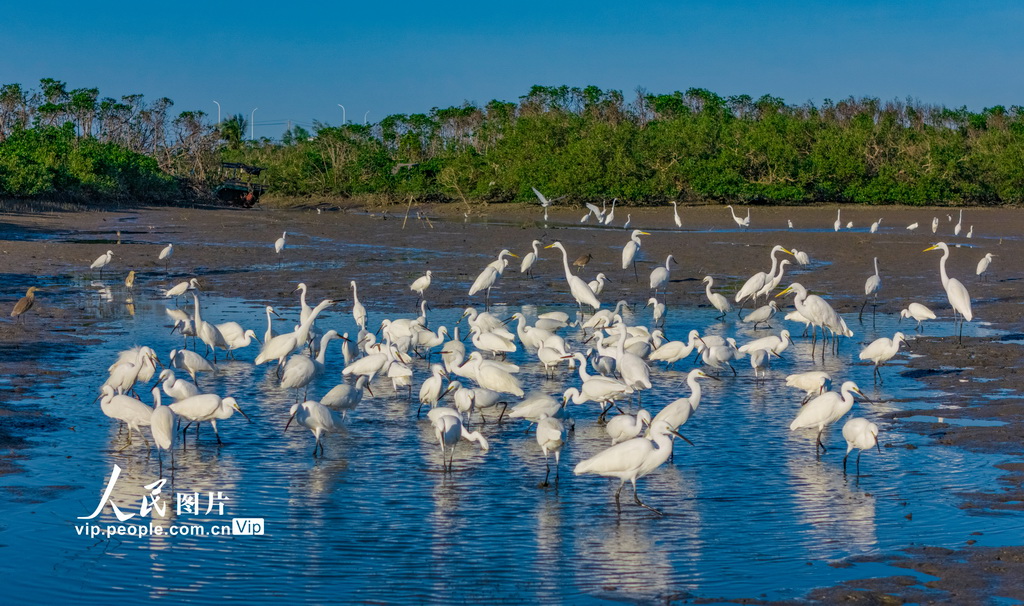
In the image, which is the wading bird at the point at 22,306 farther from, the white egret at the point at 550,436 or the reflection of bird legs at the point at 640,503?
the reflection of bird legs at the point at 640,503

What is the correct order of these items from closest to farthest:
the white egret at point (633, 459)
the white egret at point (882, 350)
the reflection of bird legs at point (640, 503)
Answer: the white egret at point (633, 459)
the reflection of bird legs at point (640, 503)
the white egret at point (882, 350)

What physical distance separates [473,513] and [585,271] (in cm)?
1686

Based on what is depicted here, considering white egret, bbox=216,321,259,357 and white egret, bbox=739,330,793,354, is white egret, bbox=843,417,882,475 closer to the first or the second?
white egret, bbox=739,330,793,354

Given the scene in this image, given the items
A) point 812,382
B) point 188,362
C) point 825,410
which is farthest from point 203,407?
point 812,382

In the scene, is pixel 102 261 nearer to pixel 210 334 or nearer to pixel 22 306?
pixel 22 306

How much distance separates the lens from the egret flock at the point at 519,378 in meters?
8.41

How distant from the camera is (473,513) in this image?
7207mm

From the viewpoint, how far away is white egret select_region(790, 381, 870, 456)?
876cm

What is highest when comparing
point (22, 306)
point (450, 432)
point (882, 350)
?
point (22, 306)

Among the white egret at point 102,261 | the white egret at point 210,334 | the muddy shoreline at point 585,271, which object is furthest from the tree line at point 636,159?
the white egret at point 210,334

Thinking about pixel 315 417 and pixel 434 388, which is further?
pixel 434 388

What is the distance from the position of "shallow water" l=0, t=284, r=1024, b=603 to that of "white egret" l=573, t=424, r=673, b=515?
289 millimetres

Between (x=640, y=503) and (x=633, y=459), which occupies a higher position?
(x=633, y=459)

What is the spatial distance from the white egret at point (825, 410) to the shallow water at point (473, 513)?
0.23m
